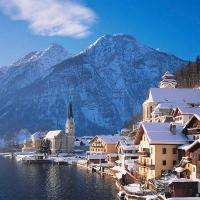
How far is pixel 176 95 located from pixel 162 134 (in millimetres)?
37157

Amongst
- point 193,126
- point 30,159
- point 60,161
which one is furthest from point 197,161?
point 30,159

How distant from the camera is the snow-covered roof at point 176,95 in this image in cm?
8206

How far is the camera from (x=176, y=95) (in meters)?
83.2

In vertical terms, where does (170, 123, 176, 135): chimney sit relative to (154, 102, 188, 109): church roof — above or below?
below

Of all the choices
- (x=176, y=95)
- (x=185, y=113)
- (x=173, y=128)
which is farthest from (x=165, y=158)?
(x=176, y=95)

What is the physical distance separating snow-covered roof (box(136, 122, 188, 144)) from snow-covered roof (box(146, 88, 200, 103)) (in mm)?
32770

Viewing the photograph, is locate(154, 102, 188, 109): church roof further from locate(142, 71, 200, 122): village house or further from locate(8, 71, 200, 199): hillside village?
locate(8, 71, 200, 199): hillside village

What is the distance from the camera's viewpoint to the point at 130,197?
4216 centimetres

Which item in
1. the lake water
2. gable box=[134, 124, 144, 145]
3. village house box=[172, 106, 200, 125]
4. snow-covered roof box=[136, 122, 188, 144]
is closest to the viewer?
snow-covered roof box=[136, 122, 188, 144]

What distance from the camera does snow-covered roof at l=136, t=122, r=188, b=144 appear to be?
153ft

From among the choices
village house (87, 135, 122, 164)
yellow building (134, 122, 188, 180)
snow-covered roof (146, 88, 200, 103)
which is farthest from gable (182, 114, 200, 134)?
village house (87, 135, 122, 164)

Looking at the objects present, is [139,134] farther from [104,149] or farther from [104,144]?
[104,149]

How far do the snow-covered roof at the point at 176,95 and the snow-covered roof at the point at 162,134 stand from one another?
108 ft

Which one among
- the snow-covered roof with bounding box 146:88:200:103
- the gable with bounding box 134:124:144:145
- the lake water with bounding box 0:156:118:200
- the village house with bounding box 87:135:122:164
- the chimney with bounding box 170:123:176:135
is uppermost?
the snow-covered roof with bounding box 146:88:200:103
